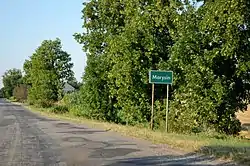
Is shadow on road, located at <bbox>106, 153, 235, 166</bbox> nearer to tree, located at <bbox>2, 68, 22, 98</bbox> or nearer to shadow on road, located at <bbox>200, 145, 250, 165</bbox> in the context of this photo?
shadow on road, located at <bbox>200, 145, 250, 165</bbox>

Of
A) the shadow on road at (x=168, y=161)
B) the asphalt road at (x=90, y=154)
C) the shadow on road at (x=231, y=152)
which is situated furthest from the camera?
the shadow on road at (x=231, y=152)

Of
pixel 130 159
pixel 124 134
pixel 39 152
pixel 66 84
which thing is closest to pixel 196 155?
pixel 130 159

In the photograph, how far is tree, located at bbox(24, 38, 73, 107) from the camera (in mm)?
67688

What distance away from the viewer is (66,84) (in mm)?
72125

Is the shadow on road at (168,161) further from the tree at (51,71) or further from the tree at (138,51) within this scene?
the tree at (51,71)

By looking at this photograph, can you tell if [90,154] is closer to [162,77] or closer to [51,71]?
[162,77]

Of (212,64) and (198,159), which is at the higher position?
(212,64)

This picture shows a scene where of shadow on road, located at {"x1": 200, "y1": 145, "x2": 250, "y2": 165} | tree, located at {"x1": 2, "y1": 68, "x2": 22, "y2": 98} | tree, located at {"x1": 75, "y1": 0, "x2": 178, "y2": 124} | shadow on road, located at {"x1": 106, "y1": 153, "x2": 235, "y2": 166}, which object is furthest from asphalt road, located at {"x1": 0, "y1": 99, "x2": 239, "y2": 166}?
tree, located at {"x1": 2, "y1": 68, "x2": 22, "y2": 98}

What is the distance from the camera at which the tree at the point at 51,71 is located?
222 ft

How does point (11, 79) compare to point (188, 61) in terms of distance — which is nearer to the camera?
point (188, 61)

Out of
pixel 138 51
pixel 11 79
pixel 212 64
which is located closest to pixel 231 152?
pixel 212 64

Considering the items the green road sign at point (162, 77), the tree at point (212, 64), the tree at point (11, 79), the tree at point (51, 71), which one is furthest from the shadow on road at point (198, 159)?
the tree at point (11, 79)

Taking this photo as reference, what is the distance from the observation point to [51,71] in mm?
68188

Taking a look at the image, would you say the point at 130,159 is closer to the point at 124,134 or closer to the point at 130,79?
the point at 124,134
